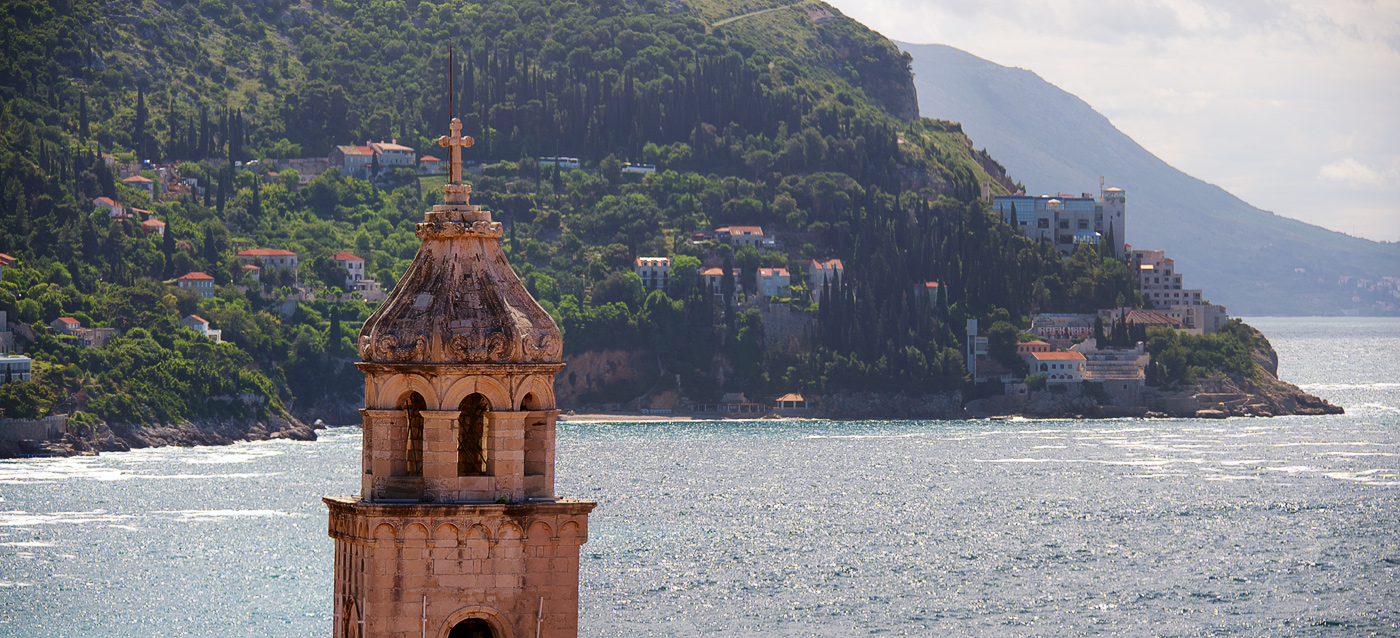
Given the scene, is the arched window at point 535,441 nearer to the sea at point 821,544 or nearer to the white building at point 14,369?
the sea at point 821,544

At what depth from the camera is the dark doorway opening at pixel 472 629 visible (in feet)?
61.5

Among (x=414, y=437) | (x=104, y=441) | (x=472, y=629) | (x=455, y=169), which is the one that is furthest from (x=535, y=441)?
(x=104, y=441)

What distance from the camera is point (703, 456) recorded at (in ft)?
632

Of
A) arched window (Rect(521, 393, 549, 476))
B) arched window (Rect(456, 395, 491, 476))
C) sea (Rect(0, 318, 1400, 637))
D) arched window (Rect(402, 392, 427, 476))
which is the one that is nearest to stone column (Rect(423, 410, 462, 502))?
arched window (Rect(402, 392, 427, 476))

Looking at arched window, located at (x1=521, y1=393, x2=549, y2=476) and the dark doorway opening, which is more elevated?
arched window, located at (x1=521, y1=393, x2=549, y2=476)

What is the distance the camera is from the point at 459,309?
18.6 meters

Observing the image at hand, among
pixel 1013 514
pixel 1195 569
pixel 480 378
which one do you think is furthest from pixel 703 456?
pixel 480 378

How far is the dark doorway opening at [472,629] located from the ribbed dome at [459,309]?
92.3 inches

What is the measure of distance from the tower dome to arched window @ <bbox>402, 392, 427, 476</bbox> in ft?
1.99

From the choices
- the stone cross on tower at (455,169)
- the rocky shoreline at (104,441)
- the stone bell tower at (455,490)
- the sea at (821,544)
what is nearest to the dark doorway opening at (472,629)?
the stone bell tower at (455,490)

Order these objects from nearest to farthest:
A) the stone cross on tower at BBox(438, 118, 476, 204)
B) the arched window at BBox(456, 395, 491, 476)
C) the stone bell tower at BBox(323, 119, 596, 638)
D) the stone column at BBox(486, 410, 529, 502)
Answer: the stone bell tower at BBox(323, 119, 596, 638) → the stone column at BBox(486, 410, 529, 502) → the arched window at BBox(456, 395, 491, 476) → the stone cross on tower at BBox(438, 118, 476, 204)

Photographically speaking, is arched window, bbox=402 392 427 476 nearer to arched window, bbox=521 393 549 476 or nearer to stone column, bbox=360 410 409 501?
stone column, bbox=360 410 409 501

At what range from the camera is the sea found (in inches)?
3706

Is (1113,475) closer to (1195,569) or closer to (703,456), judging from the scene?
(703,456)
